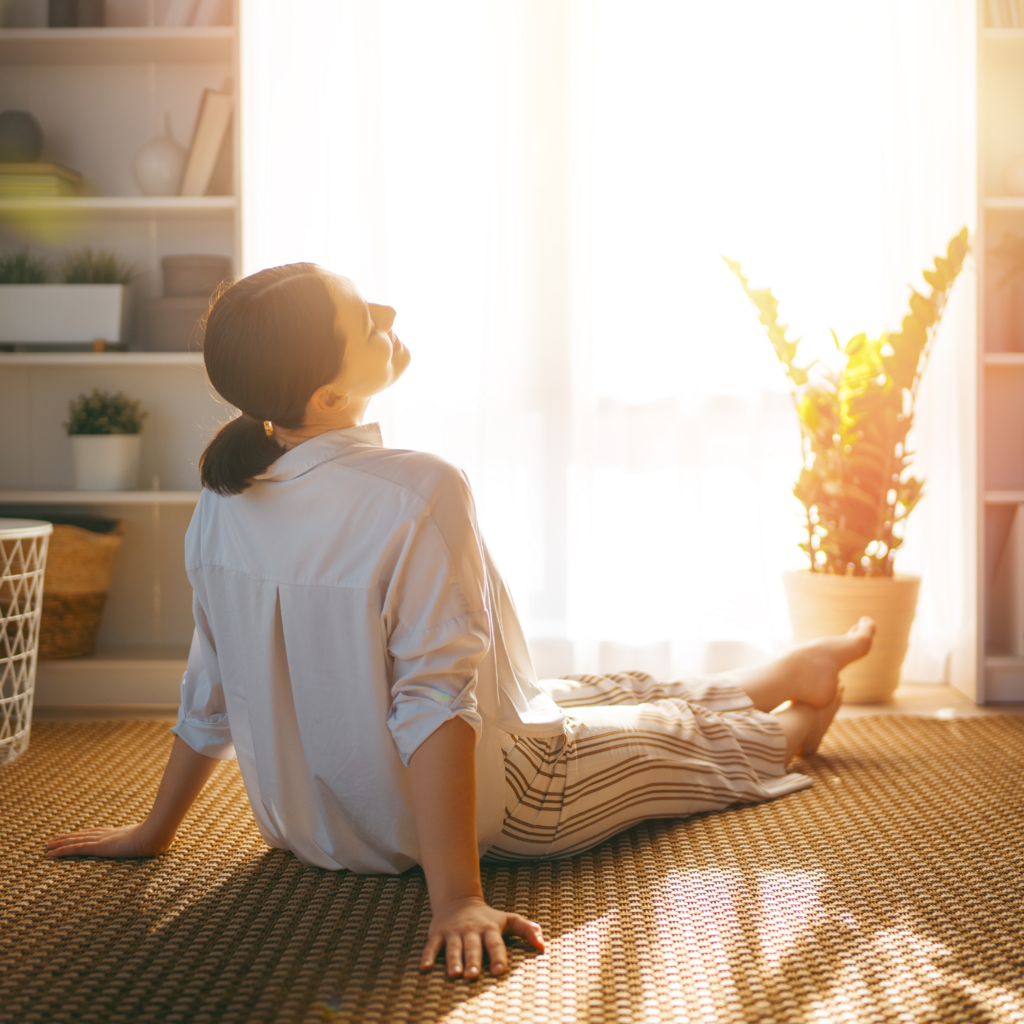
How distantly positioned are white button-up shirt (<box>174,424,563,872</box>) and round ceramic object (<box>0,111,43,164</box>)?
5.22 feet

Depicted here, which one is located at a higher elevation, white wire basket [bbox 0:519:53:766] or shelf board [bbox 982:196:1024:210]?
shelf board [bbox 982:196:1024:210]

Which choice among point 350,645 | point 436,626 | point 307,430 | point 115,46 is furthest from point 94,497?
point 436,626

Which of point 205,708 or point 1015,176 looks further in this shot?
point 1015,176

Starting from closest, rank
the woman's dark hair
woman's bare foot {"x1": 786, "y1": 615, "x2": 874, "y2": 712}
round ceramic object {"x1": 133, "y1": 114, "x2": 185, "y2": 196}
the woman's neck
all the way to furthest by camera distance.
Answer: the woman's dark hair, the woman's neck, woman's bare foot {"x1": 786, "y1": 615, "x2": 874, "y2": 712}, round ceramic object {"x1": 133, "y1": 114, "x2": 185, "y2": 196}

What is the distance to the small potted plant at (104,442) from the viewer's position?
95.6 inches

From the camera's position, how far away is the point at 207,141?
2434mm

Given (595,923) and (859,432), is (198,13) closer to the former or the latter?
(859,432)

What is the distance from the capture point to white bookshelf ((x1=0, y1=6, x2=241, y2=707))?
8.57 feet

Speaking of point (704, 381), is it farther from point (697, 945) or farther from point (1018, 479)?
point (697, 945)

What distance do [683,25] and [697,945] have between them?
7.40 feet

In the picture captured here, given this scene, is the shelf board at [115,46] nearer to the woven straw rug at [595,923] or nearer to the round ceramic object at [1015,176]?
the woven straw rug at [595,923]

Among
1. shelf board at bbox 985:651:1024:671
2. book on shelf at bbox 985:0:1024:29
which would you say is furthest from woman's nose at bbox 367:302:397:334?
book on shelf at bbox 985:0:1024:29

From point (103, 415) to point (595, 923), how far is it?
180cm

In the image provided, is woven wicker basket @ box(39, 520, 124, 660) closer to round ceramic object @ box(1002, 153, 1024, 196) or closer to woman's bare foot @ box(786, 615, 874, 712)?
woman's bare foot @ box(786, 615, 874, 712)
